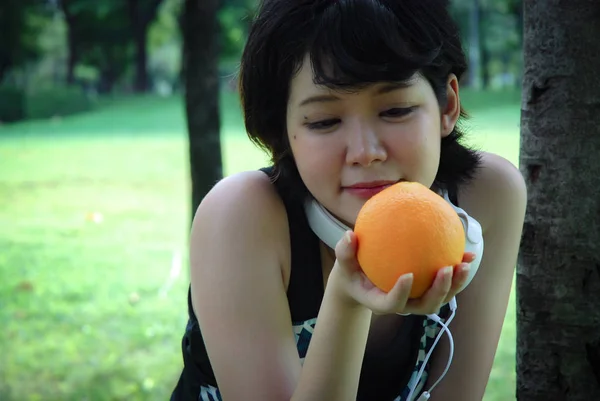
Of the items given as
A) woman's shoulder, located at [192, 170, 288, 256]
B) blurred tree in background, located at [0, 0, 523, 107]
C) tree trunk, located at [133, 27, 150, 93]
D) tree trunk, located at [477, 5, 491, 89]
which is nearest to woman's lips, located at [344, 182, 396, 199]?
woman's shoulder, located at [192, 170, 288, 256]

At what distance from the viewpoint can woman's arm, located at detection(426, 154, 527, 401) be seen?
2244 mm

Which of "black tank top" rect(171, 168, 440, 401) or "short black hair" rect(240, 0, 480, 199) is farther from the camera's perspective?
"black tank top" rect(171, 168, 440, 401)

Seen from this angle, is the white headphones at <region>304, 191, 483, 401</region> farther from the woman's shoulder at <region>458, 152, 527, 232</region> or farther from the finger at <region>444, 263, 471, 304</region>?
the finger at <region>444, 263, 471, 304</region>

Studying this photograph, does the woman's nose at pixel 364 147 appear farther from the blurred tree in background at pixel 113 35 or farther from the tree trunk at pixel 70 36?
the tree trunk at pixel 70 36

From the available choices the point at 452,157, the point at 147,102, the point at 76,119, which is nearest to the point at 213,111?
the point at 452,157

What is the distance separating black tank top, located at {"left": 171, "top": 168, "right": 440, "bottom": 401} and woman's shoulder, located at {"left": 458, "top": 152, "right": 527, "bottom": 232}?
37 centimetres

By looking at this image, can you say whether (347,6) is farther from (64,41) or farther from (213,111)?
(64,41)

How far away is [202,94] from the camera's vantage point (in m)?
4.21

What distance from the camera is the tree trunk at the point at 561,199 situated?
2182mm

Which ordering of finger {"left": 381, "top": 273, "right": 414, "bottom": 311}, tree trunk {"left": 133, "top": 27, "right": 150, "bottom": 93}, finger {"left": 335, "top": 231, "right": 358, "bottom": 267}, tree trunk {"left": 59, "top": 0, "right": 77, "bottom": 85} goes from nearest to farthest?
finger {"left": 381, "top": 273, "right": 414, "bottom": 311} < finger {"left": 335, "top": 231, "right": 358, "bottom": 267} < tree trunk {"left": 59, "top": 0, "right": 77, "bottom": 85} < tree trunk {"left": 133, "top": 27, "right": 150, "bottom": 93}

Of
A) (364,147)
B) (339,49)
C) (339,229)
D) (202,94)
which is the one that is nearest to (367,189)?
(364,147)

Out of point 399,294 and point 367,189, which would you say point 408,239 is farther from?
point 367,189

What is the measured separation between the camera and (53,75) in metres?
45.0

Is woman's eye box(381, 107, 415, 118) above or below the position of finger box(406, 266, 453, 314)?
above
